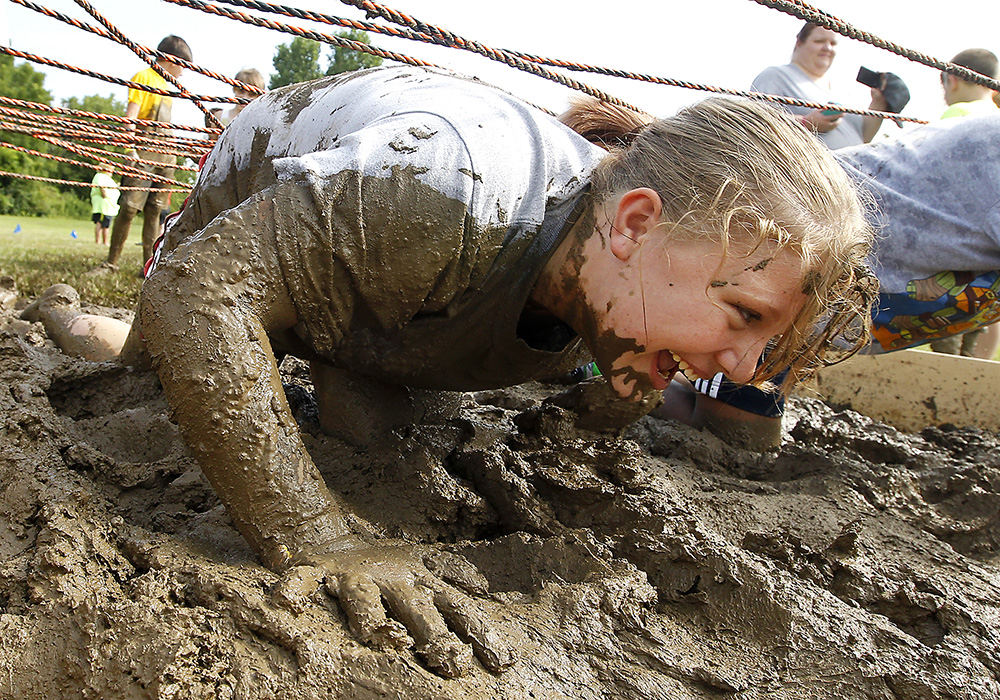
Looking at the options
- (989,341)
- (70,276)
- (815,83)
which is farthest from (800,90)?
(70,276)

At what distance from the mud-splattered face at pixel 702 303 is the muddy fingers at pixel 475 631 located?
0.57 m

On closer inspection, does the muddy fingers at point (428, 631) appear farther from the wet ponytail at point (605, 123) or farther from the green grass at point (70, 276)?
the green grass at point (70, 276)

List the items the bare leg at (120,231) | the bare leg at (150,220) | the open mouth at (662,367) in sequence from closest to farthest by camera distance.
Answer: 1. the open mouth at (662,367)
2. the bare leg at (150,220)
3. the bare leg at (120,231)

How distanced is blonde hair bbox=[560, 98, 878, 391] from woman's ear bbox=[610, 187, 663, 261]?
0.02 meters

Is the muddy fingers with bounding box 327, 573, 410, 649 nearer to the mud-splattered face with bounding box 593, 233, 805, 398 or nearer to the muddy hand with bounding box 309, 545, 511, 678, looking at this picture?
the muddy hand with bounding box 309, 545, 511, 678

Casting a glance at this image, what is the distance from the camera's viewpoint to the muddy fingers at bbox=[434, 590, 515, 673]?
3.66ft

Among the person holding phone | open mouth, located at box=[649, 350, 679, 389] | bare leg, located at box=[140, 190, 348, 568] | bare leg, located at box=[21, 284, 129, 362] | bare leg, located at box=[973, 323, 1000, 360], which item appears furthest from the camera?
bare leg, located at box=[973, 323, 1000, 360]

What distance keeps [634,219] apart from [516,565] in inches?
26.3

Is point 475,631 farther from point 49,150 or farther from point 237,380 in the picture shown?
point 49,150

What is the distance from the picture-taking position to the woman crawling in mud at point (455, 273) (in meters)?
1.20

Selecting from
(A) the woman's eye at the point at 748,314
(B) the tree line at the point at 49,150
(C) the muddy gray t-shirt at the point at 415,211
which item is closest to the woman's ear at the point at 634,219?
(C) the muddy gray t-shirt at the point at 415,211

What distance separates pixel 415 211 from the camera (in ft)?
4.30

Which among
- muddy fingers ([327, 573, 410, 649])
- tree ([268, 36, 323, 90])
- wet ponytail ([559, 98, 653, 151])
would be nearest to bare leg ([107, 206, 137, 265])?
wet ponytail ([559, 98, 653, 151])

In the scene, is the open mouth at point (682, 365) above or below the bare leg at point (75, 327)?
above
